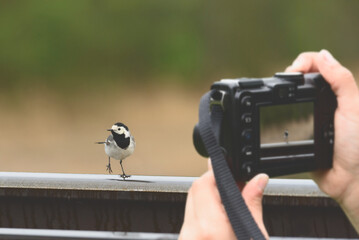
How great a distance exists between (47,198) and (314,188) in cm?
63

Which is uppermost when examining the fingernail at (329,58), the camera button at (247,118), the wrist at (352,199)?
the fingernail at (329,58)

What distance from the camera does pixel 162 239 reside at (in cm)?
130

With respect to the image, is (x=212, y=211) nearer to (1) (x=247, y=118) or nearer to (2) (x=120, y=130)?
(1) (x=247, y=118)

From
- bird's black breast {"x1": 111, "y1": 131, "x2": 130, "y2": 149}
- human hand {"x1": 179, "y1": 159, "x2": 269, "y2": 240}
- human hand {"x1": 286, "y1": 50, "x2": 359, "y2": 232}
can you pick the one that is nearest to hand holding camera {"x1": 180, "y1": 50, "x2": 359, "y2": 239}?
human hand {"x1": 286, "y1": 50, "x2": 359, "y2": 232}

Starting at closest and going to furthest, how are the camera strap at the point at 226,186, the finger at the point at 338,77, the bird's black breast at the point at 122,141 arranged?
the camera strap at the point at 226,186 → the finger at the point at 338,77 → the bird's black breast at the point at 122,141

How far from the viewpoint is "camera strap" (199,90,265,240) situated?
0.54 m

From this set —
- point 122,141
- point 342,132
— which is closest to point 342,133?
point 342,132

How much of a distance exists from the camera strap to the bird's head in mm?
1129

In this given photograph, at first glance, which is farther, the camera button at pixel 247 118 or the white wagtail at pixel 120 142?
the white wagtail at pixel 120 142

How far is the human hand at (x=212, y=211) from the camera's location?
0.56m

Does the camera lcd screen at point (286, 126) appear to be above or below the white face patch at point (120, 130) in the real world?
above

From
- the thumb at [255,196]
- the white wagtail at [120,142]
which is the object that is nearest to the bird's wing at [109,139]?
the white wagtail at [120,142]

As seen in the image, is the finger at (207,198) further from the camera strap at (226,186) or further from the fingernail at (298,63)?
the fingernail at (298,63)

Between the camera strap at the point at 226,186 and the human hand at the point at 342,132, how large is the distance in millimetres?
169
